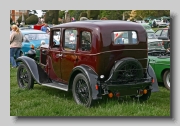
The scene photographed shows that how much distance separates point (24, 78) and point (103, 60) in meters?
2.75

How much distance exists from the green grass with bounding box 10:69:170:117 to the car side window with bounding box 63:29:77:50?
1.10m

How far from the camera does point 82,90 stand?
6688 mm

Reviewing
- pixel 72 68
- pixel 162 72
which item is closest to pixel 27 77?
pixel 72 68

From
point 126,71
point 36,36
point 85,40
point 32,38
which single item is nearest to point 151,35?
point 36,36

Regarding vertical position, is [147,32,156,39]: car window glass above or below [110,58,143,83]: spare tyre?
above

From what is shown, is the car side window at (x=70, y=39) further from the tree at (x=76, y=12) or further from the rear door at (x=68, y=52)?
the tree at (x=76, y=12)

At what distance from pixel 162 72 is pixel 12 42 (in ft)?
17.1

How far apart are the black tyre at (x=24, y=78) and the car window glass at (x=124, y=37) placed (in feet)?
8.24

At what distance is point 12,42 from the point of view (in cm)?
1142

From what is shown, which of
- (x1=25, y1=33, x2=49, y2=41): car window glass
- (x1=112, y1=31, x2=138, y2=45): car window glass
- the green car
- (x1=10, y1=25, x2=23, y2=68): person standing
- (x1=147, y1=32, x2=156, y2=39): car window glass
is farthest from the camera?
(x1=25, y1=33, x2=49, y2=41): car window glass

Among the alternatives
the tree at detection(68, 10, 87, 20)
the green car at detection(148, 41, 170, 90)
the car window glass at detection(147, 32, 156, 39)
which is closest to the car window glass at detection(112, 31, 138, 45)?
the tree at detection(68, 10, 87, 20)

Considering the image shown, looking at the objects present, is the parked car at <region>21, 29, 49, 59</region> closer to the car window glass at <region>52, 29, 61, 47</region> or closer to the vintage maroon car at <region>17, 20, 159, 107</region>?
the car window glass at <region>52, 29, 61, 47</region>

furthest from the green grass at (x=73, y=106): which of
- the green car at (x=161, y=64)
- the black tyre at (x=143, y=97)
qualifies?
the green car at (x=161, y=64)

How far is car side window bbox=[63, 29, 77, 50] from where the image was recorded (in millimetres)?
7043
